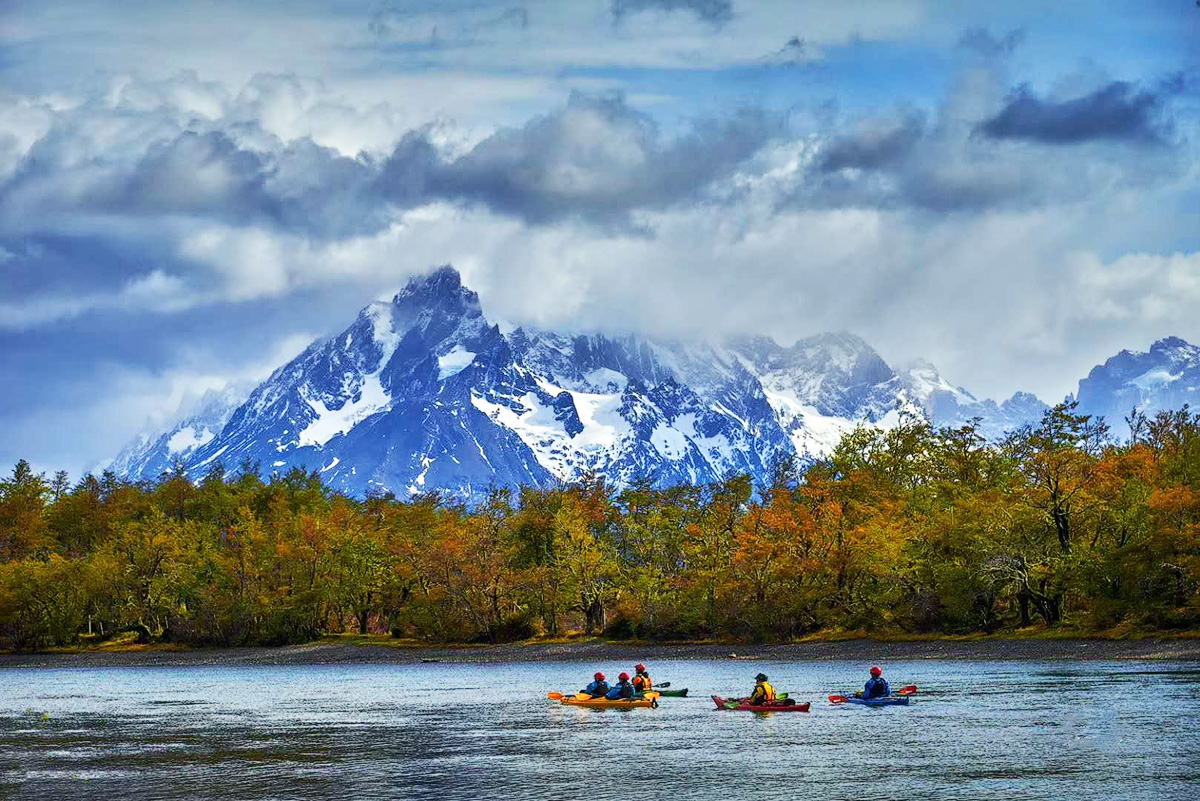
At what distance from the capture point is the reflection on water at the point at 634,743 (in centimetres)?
5128

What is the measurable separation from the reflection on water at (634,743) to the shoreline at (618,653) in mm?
10657

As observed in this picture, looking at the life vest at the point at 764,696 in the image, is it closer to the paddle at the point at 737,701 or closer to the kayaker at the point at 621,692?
the paddle at the point at 737,701

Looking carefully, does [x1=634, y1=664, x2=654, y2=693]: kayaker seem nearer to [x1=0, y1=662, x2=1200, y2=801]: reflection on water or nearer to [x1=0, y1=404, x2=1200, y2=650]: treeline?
[x1=0, y1=662, x2=1200, y2=801]: reflection on water

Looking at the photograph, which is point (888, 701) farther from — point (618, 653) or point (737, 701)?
point (618, 653)

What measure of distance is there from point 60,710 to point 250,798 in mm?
47806

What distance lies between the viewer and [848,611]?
142750 millimetres

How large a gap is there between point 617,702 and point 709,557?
69.7m

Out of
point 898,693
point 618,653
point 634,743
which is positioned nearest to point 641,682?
point 898,693

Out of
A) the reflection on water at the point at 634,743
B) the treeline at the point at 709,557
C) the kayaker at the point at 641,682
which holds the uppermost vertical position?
the treeline at the point at 709,557

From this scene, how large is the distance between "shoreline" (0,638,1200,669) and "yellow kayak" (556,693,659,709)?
3982 cm

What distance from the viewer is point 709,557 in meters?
152

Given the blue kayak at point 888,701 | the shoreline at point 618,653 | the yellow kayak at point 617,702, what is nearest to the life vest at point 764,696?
the blue kayak at point 888,701

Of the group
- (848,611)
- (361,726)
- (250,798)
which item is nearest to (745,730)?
(361,726)

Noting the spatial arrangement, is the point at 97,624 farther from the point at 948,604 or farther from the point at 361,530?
the point at 948,604
